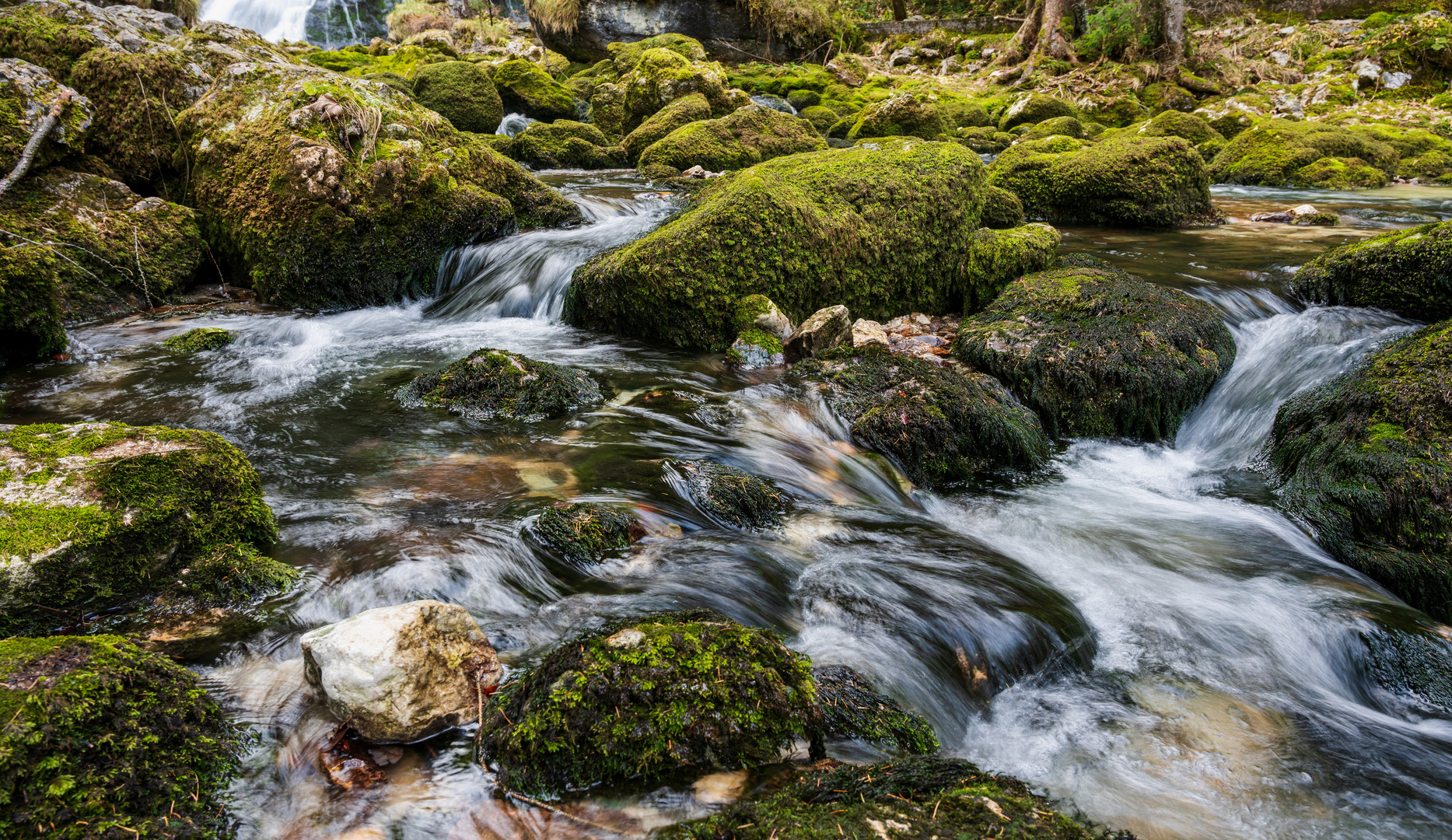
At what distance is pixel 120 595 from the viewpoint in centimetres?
291

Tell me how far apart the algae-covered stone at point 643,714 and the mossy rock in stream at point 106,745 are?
0.81 m

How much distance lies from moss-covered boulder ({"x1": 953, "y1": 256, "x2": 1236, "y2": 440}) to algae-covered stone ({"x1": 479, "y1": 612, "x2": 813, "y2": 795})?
4437mm

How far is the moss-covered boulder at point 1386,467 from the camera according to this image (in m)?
4.01

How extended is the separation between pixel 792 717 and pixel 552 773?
78 cm

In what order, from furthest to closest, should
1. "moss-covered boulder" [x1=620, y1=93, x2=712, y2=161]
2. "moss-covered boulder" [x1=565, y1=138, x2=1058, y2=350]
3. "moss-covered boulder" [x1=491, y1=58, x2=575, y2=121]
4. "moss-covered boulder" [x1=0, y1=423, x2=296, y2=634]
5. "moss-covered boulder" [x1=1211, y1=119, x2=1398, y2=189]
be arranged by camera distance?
"moss-covered boulder" [x1=491, y1=58, x2=575, y2=121], "moss-covered boulder" [x1=620, y1=93, x2=712, y2=161], "moss-covered boulder" [x1=1211, y1=119, x2=1398, y2=189], "moss-covered boulder" [x1=565, y1=138, x2=1058, y2=350], "moss-covered boulder" [x1=0, y1=423, x2=296, y2=634]

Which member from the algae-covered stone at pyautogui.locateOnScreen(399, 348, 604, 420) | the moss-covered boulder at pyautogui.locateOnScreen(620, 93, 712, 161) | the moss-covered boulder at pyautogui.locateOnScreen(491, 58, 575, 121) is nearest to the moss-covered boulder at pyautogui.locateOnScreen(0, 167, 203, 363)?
the algae-covered stone at pyautogui.locateOnScreen(399, 348, 604, 420)

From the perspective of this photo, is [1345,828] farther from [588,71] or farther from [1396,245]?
[588,71]

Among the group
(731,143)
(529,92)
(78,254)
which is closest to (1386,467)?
(78,254)

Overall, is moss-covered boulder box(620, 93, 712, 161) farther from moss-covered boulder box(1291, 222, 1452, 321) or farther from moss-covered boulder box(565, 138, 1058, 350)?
moss-covered boulder box(1291, 222, 1452, 321)

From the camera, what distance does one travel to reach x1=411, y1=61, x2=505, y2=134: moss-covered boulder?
55.2 feet

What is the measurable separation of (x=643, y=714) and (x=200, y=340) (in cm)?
645

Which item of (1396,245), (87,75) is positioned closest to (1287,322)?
(1396,245)

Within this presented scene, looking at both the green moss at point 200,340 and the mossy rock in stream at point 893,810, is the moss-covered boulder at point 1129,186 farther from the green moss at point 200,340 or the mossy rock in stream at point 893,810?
the green moss at point 200,340

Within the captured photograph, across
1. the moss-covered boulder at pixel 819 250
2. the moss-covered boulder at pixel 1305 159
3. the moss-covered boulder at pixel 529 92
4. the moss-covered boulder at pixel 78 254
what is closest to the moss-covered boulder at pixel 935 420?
the moss-covered boulder at pixel 819 250
